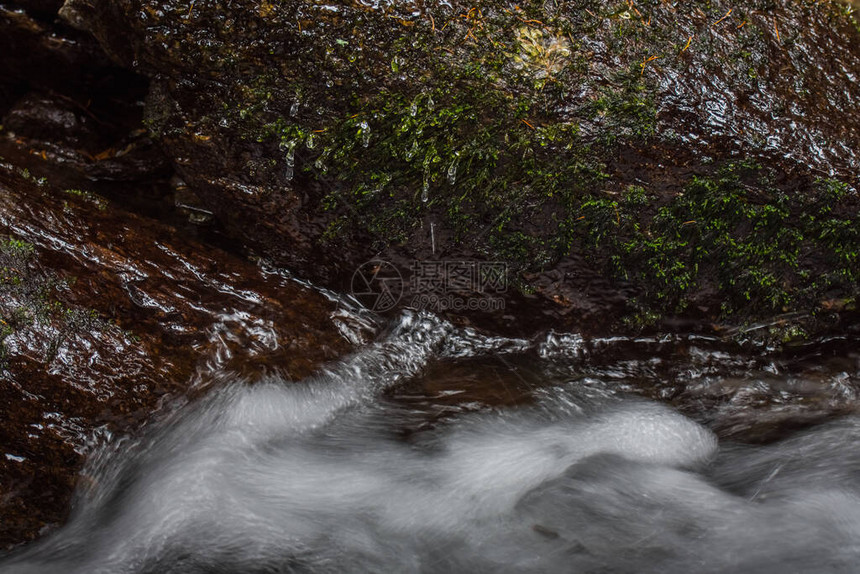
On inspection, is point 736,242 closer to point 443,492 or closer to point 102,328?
point 443,492

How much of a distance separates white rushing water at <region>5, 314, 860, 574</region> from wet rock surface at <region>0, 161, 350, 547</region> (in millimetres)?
139

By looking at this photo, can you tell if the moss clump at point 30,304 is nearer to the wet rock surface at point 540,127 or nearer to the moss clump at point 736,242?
the wet rock surface at point 540,127

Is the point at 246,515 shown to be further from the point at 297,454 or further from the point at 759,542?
the point at 759,542

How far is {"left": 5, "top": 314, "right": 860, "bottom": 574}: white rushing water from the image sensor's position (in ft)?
7.83

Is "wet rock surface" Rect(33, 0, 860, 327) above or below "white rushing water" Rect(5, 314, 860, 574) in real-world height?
above

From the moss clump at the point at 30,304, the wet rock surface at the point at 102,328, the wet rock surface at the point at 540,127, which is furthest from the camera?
the wet rock surface at the point at 540,127

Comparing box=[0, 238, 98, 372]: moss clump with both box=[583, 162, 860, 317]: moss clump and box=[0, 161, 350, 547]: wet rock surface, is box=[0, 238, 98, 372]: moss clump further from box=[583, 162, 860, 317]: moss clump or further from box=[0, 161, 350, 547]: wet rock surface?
box=[583, 162, 860, 317]: moss clump

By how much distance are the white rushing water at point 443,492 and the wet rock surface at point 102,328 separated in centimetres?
14

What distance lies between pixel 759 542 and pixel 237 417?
8.32ft

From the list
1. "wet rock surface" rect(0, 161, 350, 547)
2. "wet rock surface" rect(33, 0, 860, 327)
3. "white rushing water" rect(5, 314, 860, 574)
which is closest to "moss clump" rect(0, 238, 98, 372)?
"wet rock surface" rect(0, 161, 350, 547)

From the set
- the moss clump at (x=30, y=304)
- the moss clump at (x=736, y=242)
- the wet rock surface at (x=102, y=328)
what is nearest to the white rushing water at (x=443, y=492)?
the wet rock surface at (x=102, y=328)

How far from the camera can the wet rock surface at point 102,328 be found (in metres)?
2.36

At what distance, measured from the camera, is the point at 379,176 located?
3014 mm

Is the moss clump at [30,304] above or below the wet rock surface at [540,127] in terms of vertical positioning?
below
